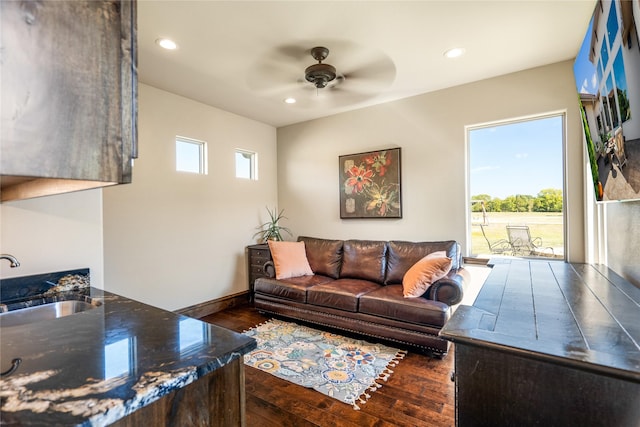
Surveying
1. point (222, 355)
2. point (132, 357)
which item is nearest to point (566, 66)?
point (222, 355)

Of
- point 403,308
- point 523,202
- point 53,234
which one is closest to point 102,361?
point 53,234

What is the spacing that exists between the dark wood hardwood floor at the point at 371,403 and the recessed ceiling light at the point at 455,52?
2803 millimetres

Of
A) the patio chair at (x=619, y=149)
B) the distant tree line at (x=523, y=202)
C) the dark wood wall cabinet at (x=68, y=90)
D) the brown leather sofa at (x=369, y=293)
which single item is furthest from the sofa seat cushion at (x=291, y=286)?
the dark wood wall cabinet at (x=68, y=90)

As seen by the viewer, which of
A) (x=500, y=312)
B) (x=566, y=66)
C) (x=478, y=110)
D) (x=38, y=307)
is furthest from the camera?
(x=478, y=110)

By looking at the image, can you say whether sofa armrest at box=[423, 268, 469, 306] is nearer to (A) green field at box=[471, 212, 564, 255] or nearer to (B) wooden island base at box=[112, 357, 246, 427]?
(A) green field at box=[471, 212, 564, 255]

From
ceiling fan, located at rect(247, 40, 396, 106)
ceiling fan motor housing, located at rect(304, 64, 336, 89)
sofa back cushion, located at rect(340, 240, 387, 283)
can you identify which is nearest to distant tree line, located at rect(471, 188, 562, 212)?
sofa back cushion, located at rect(340, 240, 387, 283)

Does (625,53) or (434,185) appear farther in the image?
(434,185)

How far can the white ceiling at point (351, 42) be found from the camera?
2.09m

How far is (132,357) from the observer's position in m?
0.86

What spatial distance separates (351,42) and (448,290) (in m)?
2.40

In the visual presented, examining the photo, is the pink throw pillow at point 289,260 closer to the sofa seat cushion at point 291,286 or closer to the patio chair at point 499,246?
the sofa seat cushion at point 291,286

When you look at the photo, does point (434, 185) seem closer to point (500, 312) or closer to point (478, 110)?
point (478, 110)

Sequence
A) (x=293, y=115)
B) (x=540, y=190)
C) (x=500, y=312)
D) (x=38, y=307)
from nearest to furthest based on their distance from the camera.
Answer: (x=500, y=312), (x=38, y=307), (x=540, y=190), (x=293, y=115)

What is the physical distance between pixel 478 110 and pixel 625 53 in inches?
92.5
